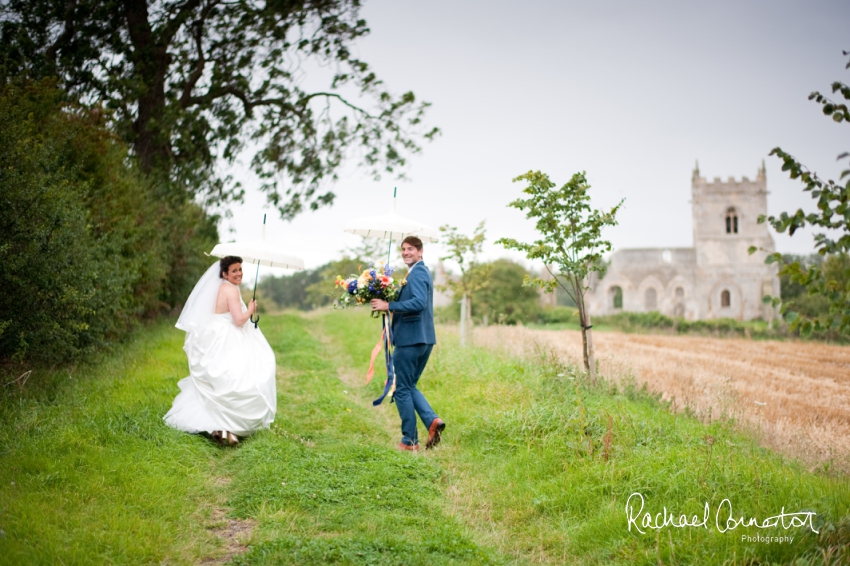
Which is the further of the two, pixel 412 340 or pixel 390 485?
pixel 412 340

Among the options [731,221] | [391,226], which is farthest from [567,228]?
[731,221]

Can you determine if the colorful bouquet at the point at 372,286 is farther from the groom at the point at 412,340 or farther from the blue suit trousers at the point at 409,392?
the blue suit trousers at the point at 409,392

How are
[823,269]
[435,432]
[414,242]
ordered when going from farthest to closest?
[414,242] → [435,432] → [823,269]

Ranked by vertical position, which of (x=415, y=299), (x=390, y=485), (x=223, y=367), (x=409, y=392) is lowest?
(x=390, y=485)

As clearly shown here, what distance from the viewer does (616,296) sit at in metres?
53.2

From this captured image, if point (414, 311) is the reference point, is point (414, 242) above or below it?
above

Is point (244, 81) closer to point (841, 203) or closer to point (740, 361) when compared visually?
point (740, 361)

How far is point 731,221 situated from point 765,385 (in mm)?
46107

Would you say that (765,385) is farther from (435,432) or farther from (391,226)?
(391,226)

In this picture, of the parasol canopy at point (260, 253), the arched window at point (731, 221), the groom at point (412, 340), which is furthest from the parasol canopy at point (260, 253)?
the arched window at point (731, 221)

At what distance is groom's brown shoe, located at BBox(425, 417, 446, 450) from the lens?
7703 mm

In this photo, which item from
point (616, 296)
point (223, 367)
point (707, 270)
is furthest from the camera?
point (616, 296)

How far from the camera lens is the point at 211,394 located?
305 inches

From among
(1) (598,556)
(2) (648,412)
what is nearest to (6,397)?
(1) (598,556)
